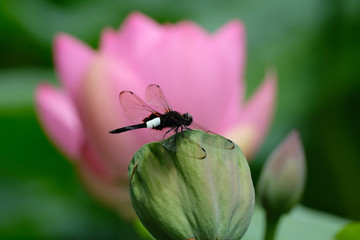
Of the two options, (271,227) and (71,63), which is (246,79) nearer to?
(71,63)

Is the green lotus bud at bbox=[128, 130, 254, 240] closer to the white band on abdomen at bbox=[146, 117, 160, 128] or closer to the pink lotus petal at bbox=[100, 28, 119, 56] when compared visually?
Answer: the white band on abdomen at bbox=[146, 117, 160, 128]

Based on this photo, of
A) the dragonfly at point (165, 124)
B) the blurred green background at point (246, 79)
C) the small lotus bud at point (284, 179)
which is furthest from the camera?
the blurred green background at point (246, 79)

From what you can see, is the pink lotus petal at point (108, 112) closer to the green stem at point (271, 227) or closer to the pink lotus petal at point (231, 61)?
the pink lotus petal at point (231, 61)

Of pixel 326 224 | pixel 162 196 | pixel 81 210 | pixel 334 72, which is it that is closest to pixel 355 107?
pixel 334 72

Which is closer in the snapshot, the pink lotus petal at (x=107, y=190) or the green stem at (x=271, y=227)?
the green stem at (x=271, y=227)

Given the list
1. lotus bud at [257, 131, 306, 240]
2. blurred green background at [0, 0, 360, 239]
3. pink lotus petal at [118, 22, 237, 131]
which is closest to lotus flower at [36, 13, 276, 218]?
pink lotus petal at [118, 22, 237, 131]

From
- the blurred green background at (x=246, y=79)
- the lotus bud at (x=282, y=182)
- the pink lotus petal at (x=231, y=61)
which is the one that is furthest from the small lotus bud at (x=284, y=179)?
the blurred green background at (x=246, y=79)

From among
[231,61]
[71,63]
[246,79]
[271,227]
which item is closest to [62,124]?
[71,63]

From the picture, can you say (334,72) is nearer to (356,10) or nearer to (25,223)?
(356,10)
